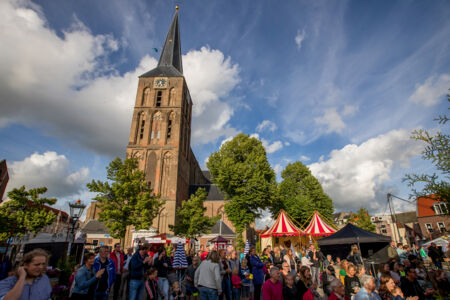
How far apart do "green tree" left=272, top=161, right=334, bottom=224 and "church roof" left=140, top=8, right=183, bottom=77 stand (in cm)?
2369

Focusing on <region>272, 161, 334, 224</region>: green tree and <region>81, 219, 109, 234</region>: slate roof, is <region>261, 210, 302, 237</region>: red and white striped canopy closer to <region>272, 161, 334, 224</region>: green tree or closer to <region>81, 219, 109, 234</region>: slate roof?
<region>272, 161, 334, 224</region>: green tree

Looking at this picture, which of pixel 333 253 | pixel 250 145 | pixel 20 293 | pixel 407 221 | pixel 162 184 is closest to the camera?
pixel 20 293

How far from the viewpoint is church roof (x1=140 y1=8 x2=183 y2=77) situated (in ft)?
133

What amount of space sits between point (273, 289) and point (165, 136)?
33.0 m

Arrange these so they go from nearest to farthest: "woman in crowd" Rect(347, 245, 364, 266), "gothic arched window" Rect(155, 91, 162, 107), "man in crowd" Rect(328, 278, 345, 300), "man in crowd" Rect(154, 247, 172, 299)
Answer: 1. "man in crowd" Rect(328, 278, 345, 300)
2. "man in crowd" Rect(154, 247, 172, 299)
3. "woman in crowd" Rect(347, 245, 364, 266)
4. "gothic arched window" Rect(155, 91, 162, 107)

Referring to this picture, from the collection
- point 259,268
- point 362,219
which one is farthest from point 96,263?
point 362,219

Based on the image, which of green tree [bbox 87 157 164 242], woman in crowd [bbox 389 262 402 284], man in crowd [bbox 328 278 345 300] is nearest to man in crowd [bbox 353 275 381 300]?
man in crowd [bbox 328 278 345 300]

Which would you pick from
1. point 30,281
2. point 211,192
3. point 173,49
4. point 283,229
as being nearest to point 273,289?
point 30,281

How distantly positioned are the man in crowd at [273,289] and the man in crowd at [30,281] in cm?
334

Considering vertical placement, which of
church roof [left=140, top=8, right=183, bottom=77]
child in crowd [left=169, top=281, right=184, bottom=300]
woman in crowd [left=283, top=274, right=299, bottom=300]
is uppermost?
church roof [left=140, top=8, right=183, bottom=77]

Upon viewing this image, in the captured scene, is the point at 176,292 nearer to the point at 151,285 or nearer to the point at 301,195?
the point at 151,285

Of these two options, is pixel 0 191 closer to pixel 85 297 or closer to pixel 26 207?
pixel 26 207

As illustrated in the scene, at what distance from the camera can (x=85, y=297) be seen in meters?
4.49

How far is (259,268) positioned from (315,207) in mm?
26318
